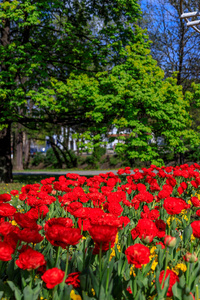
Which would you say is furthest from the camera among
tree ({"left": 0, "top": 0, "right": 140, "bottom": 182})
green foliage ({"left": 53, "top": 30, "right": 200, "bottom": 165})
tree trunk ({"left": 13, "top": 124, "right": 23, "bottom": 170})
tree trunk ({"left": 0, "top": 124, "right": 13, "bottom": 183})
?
tree trunk ({"left": 13, "top": 124, "right": 23, "bottom": 170})

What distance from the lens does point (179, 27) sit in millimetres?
17703

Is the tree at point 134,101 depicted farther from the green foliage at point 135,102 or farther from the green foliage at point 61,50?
the green foliage at point 61,50

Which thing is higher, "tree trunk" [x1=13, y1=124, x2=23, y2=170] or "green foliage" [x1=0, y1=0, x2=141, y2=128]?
"green foliage" [x1=0, y1=0, x2=141, y2=128]

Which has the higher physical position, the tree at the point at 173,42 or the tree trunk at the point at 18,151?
the tree at the point at 173,42

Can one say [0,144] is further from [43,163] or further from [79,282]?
[43,163]

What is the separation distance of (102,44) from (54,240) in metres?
11.9

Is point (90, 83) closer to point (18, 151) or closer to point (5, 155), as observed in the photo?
point (5, 155)

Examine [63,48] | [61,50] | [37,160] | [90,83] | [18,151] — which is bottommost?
[37,160]

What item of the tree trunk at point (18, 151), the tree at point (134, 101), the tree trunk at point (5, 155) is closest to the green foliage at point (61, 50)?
the tree at point (134, 101)

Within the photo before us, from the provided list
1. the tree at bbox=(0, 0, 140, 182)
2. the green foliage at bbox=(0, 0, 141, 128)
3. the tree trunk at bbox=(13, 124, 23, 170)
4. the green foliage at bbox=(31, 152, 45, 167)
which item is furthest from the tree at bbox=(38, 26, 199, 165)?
the green foliage at bbox=(31, 152, 45, 167)

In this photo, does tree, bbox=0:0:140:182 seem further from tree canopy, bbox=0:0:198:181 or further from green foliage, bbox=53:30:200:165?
green foliage, bbox=53:30:200:165

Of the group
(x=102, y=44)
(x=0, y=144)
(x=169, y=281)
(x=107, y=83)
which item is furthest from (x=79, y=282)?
(x=102, y=44)

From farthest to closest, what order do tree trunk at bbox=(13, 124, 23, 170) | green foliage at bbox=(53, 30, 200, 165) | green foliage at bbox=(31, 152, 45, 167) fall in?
green foliage at bbox=(31, 152, 45, 167) → tree trunk at bbox=(13, 124, 23, 170) → green foliage at bbox=(53, 30, 200, 165)

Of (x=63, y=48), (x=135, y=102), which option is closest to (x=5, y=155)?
(x=63, y=48)
